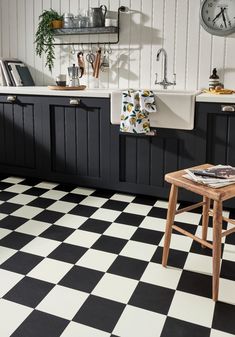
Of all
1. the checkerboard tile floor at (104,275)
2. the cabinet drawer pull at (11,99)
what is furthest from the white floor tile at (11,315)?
the cabinet drawer pull at (11,99)

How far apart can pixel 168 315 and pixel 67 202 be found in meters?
1.60

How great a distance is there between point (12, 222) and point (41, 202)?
1.42ft

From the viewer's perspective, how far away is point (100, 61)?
382 centimetres

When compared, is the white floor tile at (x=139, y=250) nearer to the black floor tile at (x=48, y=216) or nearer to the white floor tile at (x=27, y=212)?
the black floor tile at (x=48, y=216)

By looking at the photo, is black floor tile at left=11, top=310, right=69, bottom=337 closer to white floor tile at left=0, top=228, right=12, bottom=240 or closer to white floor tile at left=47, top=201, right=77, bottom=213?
white floor tile at left=0, top=228, right=12, bottom=240

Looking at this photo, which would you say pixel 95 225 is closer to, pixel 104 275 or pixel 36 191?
pixel 104 275

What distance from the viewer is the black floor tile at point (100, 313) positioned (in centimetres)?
168

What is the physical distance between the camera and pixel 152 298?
1875 millimetres

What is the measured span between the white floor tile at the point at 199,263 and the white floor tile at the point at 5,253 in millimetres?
1010

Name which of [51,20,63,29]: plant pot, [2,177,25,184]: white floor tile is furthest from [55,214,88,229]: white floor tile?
[51,20,63,29]: plant pot

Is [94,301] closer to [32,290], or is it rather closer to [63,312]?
[63,312]

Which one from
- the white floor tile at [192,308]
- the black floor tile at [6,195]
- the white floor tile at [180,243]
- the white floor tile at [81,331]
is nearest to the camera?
the white floor tile at [81,331]

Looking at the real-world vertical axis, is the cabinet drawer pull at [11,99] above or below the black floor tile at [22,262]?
above

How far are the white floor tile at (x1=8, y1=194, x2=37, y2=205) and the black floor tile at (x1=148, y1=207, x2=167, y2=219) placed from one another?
99 centimetres
